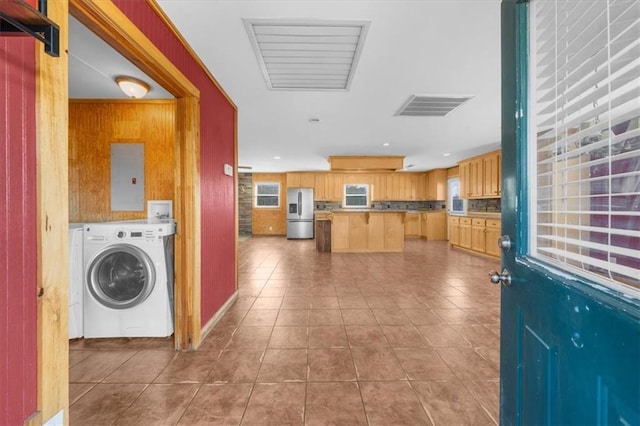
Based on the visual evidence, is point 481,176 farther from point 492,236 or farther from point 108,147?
point 108,147

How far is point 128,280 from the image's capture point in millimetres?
2281

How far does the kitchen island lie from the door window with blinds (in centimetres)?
562

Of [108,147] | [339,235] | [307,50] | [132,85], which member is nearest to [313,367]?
[307,50]

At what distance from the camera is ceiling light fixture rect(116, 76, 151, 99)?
2.38m

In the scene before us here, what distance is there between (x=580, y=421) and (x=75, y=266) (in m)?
3.00

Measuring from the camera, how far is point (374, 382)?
172 centimetres

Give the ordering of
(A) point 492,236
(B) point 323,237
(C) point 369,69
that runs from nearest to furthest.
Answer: (C) point 369,69 → (A) point 492,236 → (B) point 323,237

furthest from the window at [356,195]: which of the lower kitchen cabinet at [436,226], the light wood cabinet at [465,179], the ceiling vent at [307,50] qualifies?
the ceiling vent at [307,50]

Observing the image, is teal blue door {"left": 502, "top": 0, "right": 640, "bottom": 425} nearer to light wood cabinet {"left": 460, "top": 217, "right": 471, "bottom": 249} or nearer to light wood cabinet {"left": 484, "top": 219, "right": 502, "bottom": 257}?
light wood cabinet {"left": 484, "top": 219, "right": 502, "bottom": 257}

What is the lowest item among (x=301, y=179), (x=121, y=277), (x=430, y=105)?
(x=121, y=277)

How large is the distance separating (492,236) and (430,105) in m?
3.67

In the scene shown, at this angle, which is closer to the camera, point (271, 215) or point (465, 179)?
point (465, 179)

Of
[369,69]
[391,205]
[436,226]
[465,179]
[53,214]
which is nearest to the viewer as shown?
[53,214]

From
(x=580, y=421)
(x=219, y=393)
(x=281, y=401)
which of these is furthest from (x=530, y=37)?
(x=219, y=393)
